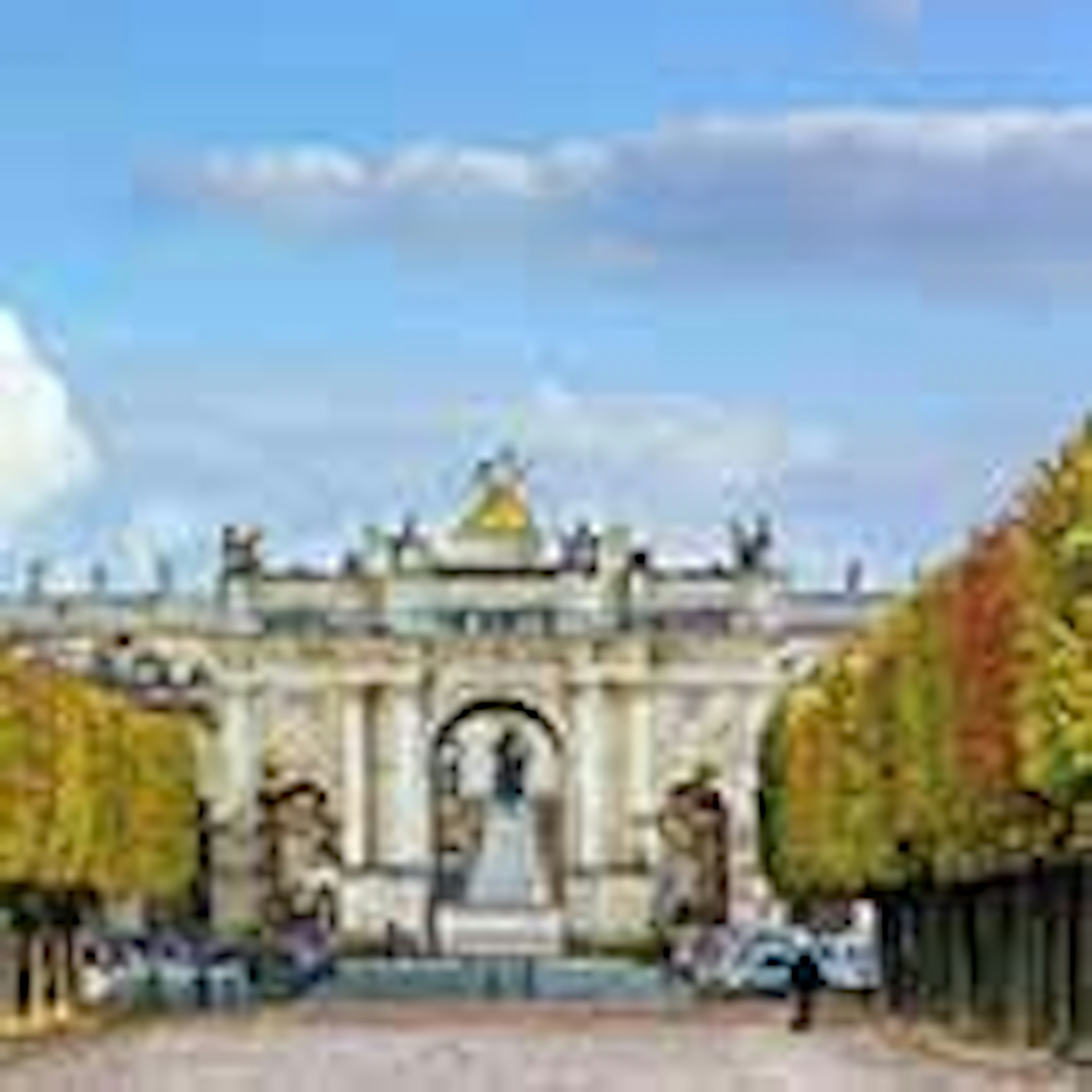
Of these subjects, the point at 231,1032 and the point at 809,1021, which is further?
the point at 809,1021

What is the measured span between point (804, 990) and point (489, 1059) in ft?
76.6

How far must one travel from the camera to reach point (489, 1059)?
271 ft

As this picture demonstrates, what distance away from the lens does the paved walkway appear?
2813 inches

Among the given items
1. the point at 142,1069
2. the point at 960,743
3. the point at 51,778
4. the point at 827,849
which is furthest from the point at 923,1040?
the point at 827,849

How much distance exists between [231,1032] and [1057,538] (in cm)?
2449

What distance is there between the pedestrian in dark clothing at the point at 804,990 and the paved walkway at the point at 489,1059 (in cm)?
67

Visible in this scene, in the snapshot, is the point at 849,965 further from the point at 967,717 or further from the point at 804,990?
the point at 967,717

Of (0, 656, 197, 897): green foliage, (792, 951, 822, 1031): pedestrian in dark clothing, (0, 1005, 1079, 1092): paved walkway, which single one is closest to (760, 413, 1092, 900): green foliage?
(792, 951, 822, 1031): pedestrian in dark clothing

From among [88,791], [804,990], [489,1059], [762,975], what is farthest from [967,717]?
[762,975]

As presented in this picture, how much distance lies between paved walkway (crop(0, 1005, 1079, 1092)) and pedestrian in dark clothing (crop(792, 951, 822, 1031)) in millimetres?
669

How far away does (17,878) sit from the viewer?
376 feet

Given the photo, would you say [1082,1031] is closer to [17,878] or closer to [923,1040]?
[923,1040]

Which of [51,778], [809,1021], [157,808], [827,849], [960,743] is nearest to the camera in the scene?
[960,743]

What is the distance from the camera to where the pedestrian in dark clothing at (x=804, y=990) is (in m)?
105
